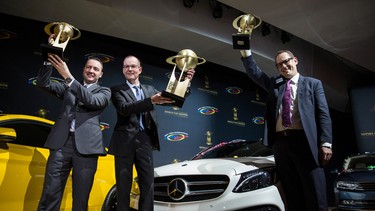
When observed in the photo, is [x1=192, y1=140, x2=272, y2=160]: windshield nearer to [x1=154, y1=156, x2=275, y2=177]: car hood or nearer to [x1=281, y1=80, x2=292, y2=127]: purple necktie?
[x1=154, y1=156, x2=275, y2=177]: car hood

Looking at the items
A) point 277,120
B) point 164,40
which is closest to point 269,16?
point 164,40

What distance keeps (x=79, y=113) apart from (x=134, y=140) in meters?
0.43

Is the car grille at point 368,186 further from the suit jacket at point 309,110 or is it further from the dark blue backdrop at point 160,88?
the dark blue backdrop at point 160,88

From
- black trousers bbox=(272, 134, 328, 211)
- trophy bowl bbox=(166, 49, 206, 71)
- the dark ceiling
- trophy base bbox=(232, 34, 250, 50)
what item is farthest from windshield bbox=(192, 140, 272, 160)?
the dark ceiling

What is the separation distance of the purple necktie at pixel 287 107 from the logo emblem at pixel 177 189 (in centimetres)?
93

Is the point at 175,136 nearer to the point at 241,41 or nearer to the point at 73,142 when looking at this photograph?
the point at 241,41

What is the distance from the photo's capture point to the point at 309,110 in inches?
96.3

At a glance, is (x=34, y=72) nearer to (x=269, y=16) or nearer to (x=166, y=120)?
(x=166, y=120)

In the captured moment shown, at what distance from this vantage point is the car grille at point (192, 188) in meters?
2.52

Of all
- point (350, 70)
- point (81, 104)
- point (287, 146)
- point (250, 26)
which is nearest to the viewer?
point (81, 104)

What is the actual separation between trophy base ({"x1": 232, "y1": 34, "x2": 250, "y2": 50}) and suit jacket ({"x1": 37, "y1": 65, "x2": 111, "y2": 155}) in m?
1.17

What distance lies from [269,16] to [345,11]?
1.23 m

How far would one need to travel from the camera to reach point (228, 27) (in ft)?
19.9

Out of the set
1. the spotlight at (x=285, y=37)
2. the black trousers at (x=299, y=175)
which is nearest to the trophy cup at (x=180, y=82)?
the black trousers at (x=299, y=175)
